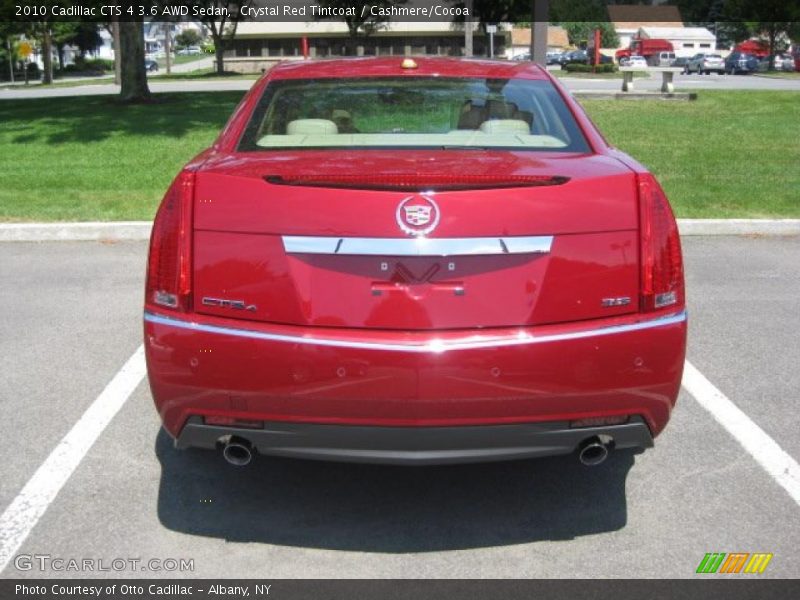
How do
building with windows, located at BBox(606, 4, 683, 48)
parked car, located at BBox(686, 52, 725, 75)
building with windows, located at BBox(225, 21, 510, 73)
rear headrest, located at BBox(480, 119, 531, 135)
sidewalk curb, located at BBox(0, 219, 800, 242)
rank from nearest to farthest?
1. rear headrest, located at BBox(480, 119, 531, 135)
2. sidewalk curb, located at BBox(0, 219, 800, 242)
3. parked car, located at BBox(686, 52, 725, 75)
4. building with windows, located at BBox(225, 21, 510, 73)
5. building with windows, located at BBox(606, 4, 683, 48)

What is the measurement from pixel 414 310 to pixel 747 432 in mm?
2158

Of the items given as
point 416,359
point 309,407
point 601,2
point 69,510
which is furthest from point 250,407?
point 601,2

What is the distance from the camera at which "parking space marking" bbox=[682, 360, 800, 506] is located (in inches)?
158

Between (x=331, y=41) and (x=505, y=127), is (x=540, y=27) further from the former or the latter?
(x=331, y=41)

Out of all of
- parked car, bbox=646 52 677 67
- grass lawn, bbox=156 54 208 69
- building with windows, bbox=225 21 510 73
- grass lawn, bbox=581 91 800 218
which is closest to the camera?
grass lawn, bbox=581 91 800 218

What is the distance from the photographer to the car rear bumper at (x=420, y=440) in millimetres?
3160

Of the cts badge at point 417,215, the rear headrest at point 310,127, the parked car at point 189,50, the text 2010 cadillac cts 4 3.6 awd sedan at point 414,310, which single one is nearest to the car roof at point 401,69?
the rear headrest at point 310,127

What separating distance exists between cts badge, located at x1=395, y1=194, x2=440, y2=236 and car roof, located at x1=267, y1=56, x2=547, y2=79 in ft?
5.16

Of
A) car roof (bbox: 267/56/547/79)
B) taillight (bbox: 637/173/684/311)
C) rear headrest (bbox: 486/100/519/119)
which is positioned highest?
car roof (bbox: 267/56/547/79)

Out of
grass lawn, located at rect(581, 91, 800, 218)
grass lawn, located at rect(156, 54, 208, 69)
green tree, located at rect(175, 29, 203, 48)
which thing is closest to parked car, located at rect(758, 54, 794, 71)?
grass lawn, located at rect(581, 91, 800, 218)

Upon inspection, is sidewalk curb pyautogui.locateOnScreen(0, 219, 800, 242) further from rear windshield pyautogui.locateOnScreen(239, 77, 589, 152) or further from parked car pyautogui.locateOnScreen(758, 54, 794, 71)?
parked car pyautogui.locateOnScreen(758, 54, 794, 71)

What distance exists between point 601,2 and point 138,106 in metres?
118
